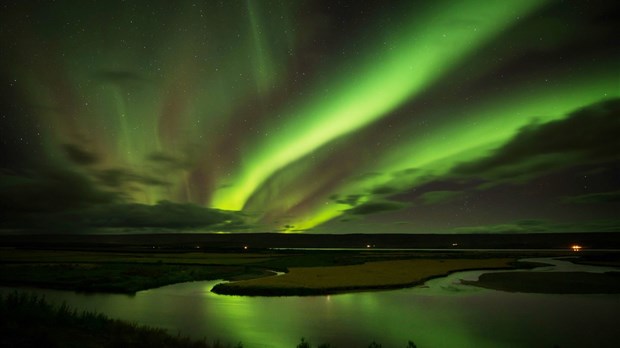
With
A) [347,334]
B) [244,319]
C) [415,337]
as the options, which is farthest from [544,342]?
[244,319]

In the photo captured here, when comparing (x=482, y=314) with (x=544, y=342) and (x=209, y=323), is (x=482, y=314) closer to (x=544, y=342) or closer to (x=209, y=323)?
(x=544, y=342)

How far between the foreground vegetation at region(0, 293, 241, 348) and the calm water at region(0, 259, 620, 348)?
5384 mm

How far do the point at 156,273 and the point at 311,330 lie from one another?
36.5 metres

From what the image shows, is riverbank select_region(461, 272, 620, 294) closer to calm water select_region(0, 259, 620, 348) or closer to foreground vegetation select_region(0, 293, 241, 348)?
calm water select_region(0, 259, 620, 348)

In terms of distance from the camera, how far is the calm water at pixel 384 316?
24.8m

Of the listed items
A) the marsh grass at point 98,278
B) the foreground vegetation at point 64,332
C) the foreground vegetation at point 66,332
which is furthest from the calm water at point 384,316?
the foreground vegetation at point 64,332

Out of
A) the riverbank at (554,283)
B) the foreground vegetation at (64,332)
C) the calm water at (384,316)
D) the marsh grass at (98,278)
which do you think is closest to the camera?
the foreground vegetation at (64,332)

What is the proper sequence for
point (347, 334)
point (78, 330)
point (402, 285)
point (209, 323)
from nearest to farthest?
point (78, 330), point (347, 334), point (209, 323), point (402, 285)

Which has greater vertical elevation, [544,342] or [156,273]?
[156,273]

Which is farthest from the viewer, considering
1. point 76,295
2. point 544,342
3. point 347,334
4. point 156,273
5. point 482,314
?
point 156,273

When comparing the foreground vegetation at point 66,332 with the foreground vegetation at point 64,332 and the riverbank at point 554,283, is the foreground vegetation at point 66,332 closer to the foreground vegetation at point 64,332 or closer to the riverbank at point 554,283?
the foreground vegetation at point 64,332

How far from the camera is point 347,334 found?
84.9 ft

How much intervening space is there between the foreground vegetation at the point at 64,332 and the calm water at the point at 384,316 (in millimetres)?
5384

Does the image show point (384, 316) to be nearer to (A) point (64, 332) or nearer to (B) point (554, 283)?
(A) point (64, 332)
